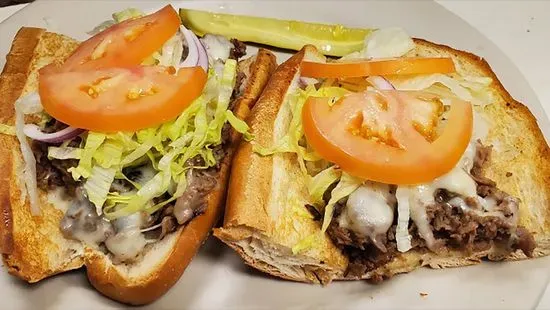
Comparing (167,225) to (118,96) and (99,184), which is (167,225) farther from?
(118,96)

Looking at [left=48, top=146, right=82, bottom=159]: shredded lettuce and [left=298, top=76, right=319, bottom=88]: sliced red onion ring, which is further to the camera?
[left=298, top=76, right=319, bottom=88]: sliced red onion ring

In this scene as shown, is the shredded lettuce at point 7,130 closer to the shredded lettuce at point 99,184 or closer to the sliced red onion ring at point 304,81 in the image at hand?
the shredded lettuce at point 99,184

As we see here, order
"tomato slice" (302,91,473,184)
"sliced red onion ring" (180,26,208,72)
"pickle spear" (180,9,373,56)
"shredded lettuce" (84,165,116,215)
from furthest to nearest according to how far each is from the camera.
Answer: "pickle spear" (180,9,373,56) → "sliced red onion ring" (180,26,208,72) → "shredded lettuce" (84,165,116,215) → "tomato slice" (302,91,473,184)

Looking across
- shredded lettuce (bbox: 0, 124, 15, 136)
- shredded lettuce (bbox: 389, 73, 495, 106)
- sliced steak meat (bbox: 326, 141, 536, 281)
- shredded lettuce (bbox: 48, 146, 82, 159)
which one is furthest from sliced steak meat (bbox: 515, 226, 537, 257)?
shredded lettuce (bbox: 0, 124, 15, 136)

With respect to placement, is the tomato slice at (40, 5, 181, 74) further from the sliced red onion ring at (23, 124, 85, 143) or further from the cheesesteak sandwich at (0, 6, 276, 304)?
the sliced red onion ring at (23, 124, 85, 143)

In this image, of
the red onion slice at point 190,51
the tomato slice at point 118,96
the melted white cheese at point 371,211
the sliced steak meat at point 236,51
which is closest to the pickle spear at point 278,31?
the sliced steak meat at point 236,51

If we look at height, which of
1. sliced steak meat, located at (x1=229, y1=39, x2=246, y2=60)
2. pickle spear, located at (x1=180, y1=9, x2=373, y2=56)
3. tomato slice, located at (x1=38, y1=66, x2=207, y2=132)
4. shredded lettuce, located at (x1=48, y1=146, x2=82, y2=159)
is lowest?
shredded lettuce, located at (x1=48, y1=146, x2=82, y2=159)

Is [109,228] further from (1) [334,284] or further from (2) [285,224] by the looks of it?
(1) [334,284]

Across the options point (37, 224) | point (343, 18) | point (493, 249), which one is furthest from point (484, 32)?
point (37, 224)

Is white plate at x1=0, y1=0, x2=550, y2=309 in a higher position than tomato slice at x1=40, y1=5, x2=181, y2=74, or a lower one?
lower
